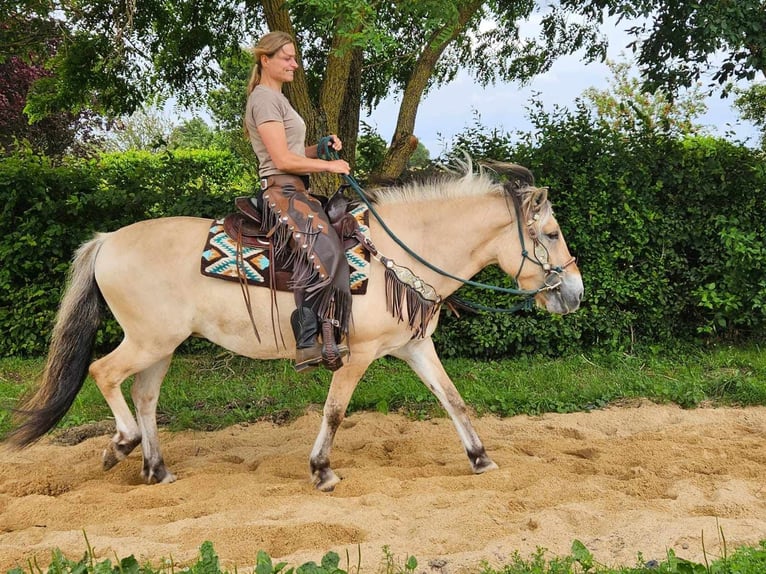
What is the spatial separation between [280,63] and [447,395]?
2.41 m

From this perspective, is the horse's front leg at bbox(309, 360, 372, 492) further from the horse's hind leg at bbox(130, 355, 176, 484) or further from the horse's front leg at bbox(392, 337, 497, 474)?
the horse's hind leg at bbox(130, 355, 176, 484)

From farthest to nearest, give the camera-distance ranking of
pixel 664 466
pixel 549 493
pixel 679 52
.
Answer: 1. pixel 679 52
2. pixel 664 466
3. pixel 549 493

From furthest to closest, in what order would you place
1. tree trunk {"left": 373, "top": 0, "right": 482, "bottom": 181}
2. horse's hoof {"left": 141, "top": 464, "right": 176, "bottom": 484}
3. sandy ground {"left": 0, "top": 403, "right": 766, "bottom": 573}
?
tree trunk {"left": 373, "top": 0, "right": 482, "bottom": 181} < horse's hoof {"left": 141, "top": 464, "right": 176, "bottom": 484} < sandy ground {"left": 0, "top": 403, "right": 766, "bottom": 573}

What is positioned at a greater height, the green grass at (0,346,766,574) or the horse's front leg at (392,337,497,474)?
the horse's front leg at (392,337,497,474)

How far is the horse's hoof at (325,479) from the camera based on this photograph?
14.2 feet

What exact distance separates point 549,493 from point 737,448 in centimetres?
178

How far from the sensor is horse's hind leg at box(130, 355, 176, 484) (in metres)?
4.70

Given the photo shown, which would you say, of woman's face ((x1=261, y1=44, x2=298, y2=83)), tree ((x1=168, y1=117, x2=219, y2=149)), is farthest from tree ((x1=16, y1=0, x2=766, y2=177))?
tree ((x1=168, y1=117, x2=219, y2=149))

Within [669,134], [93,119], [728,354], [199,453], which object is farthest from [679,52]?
[93,119]

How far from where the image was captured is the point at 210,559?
114 inches

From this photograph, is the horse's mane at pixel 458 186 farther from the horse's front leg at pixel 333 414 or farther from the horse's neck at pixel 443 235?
the horse's front leg at pixel 333 414

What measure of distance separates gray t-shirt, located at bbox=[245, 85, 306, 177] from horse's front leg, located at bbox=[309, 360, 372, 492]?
1.34m

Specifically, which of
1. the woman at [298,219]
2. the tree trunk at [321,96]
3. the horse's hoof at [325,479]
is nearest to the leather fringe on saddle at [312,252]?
the woman at [298,219]

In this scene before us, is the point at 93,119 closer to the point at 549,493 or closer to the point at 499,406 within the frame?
the point at 499,406
